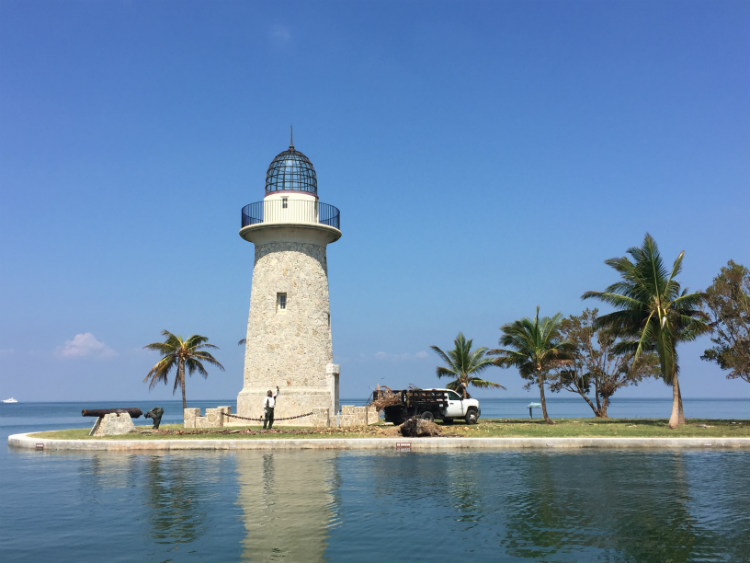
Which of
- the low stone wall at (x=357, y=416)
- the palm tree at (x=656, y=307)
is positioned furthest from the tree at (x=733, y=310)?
the low stone wall at (x=357, y=416)

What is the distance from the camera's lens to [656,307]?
1182 inches

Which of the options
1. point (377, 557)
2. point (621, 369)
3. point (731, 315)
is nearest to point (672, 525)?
point (377, 557)

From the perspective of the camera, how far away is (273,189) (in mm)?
33875

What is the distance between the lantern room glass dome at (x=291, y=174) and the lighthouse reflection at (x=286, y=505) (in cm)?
1734

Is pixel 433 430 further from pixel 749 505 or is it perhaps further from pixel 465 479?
pixel 749 505

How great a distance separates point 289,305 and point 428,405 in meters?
8.84

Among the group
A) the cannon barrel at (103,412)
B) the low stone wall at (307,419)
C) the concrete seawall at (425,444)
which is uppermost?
the cannon barrel at (103,412)

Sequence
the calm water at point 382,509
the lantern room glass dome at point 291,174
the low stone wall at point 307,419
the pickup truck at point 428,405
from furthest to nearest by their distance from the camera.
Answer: the lantern room glass dome at point 291,174, the pickup truck at point 428,405, the low stone wall at point 307,419, the calm water at point 382,509

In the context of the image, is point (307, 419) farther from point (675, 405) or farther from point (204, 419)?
point (675, 405)

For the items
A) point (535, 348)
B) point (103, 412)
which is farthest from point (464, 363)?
point (103, 412)

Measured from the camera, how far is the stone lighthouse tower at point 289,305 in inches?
1249

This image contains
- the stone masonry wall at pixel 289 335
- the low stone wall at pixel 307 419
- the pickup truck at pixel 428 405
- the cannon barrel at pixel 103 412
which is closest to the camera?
the cannon barrel at pixel 103 412

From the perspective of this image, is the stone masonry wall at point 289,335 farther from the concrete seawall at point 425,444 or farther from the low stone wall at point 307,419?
the concrete seawall at point 425,444

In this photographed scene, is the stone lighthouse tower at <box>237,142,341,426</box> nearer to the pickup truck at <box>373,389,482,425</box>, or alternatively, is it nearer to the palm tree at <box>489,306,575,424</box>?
the pickup truck at <box>373,389,482,425</box>
